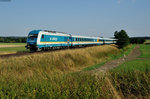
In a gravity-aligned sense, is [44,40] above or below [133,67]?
above

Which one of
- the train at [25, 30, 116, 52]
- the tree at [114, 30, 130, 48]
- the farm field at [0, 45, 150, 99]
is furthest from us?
the tree at [114, 30, 130, 48]

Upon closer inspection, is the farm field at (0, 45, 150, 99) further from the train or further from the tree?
the tree

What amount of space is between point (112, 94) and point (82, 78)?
64.4 inches

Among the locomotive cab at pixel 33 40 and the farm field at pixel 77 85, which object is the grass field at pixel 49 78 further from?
the locomotive cab at pixel 33 40

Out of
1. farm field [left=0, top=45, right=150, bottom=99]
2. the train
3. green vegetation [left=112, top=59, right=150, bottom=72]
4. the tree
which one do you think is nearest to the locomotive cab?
the train

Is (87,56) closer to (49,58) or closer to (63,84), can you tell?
(49,58)

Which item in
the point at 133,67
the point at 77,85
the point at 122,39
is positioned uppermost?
the point at 122,39

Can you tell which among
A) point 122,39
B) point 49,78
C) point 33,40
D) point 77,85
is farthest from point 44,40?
point 122,39

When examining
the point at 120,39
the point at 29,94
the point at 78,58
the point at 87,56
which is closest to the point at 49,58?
the point at 78,58

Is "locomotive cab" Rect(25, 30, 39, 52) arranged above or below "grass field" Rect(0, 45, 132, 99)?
above

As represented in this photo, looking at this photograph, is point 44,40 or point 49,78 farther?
point 44,40

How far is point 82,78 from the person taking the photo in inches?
281

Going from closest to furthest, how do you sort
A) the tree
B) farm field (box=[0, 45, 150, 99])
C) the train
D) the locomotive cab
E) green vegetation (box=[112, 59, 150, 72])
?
farm field (box=[0, 45, 150, 99]), green vegetation (box=[112, 59, 150, 72]), the locomotive cab, the train, the tree

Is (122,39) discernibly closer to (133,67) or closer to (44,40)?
(44,40)
